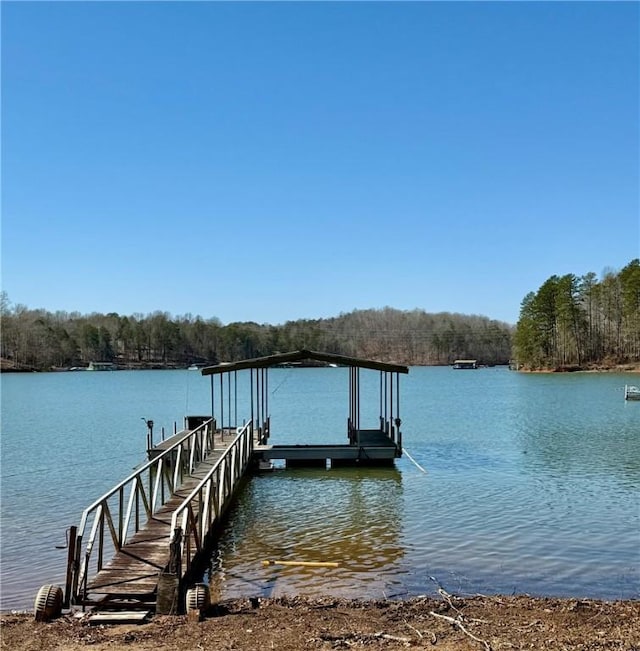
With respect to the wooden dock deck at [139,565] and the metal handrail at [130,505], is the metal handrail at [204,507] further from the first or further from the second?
the metal handrail at [130,505]

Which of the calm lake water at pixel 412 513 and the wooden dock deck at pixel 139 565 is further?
the calm lake water at pixel 412 513

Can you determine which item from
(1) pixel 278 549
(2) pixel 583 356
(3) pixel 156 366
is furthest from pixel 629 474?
(3) pixel 156 366

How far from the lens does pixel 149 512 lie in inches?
473

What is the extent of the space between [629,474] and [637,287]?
69842 mm

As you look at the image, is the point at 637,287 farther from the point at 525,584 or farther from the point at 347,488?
the point at 525,584

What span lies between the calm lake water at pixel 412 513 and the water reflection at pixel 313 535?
3 cm

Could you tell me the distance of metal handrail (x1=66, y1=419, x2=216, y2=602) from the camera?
886 cm

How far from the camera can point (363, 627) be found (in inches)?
299

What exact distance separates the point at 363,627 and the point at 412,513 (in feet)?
26.4

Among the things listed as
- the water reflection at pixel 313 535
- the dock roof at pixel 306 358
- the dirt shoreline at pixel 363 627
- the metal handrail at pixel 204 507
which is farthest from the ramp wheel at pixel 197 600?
the dock roof at pixel 306 358

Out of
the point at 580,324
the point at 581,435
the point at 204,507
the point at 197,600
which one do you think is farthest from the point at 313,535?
the point at 580,324

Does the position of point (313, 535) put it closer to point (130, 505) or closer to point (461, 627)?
point (130, 505)

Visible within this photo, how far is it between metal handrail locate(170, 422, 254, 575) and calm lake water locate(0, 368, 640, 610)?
541mm

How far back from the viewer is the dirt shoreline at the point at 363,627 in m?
7.02
